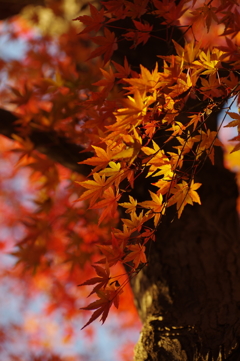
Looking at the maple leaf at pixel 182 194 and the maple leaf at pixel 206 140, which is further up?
the maple leaf at pixel 206 140

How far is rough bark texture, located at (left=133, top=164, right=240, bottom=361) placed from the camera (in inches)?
51.4

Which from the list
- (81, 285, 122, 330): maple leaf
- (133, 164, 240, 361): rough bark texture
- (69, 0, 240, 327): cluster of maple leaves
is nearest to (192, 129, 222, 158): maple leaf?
(69, 0, 240, 327): cluster of maple leaves

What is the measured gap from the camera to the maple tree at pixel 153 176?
1.05 m

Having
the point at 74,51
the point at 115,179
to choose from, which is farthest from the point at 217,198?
the point at 74,51

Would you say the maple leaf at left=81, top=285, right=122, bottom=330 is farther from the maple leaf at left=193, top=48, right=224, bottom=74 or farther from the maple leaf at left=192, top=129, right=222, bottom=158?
the maple leaf at left=193, top=48, right=224, bottom=74

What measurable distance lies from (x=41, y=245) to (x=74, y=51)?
2047mm

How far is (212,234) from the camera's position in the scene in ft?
5.78

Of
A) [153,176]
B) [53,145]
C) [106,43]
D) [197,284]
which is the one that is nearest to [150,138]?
[153,176]

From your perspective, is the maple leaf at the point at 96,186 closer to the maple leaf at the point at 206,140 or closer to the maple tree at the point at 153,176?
the maple tree at the point at 153,176

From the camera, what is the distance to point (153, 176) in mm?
1081

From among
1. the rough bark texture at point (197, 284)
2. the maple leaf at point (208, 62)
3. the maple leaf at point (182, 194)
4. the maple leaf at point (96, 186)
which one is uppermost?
the maple leaf at point (208, 62)

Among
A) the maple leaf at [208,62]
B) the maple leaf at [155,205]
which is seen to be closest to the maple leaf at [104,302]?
the maple leaf at [155,205]

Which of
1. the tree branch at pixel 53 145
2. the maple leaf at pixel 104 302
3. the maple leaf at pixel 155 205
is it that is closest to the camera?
the maple leaf at pixel 104 302

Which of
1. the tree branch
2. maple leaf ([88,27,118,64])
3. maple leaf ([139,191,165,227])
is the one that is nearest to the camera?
maple leaf ([139,191,165,227])
